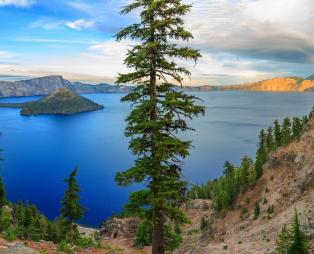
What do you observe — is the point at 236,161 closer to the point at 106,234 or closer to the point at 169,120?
the point at 106,234

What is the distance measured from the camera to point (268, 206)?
60031mm

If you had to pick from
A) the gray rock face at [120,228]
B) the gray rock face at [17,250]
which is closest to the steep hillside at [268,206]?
the gray rock face at [120,228]

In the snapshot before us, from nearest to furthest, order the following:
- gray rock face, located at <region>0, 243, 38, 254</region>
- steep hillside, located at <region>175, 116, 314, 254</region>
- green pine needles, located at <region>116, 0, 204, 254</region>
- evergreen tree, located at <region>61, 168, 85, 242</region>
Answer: green pine needles, located at <region>116, 0, 204, 254</region> → gray rock face, located at <region>0, 243, 38, 254</region> → steep hillside, located at <region>175, 116, 314, 254</region> → evergreen tree, located at <region>61, 168, 85, 242</region>

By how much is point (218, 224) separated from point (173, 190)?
53.0m

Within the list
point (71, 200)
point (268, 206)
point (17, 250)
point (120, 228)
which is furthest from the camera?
point (120, 228)

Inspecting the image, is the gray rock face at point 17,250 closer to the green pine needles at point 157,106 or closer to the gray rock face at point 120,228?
the green pine needles at point 157,106

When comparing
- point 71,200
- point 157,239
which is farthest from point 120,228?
point 157,239


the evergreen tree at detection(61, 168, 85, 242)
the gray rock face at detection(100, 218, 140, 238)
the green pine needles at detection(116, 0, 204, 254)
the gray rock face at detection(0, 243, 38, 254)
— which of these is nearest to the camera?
the green pine needles at detection(116, 0, 204, 254)

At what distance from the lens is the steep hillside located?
42.9 m

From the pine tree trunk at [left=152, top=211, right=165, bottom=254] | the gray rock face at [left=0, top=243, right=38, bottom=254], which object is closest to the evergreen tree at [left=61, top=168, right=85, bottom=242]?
the gray rock face at [left=0, top=243, right=38, bottom=254]

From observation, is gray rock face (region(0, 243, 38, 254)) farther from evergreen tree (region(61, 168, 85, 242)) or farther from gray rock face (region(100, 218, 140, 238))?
gray rock face (region(100, 218, 140, 238))

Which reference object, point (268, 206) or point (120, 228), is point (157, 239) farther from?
point (120, 228)

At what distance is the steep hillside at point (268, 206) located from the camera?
1688 inches

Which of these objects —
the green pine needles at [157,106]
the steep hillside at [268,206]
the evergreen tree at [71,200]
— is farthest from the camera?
the evergreen tree at [71,200]
